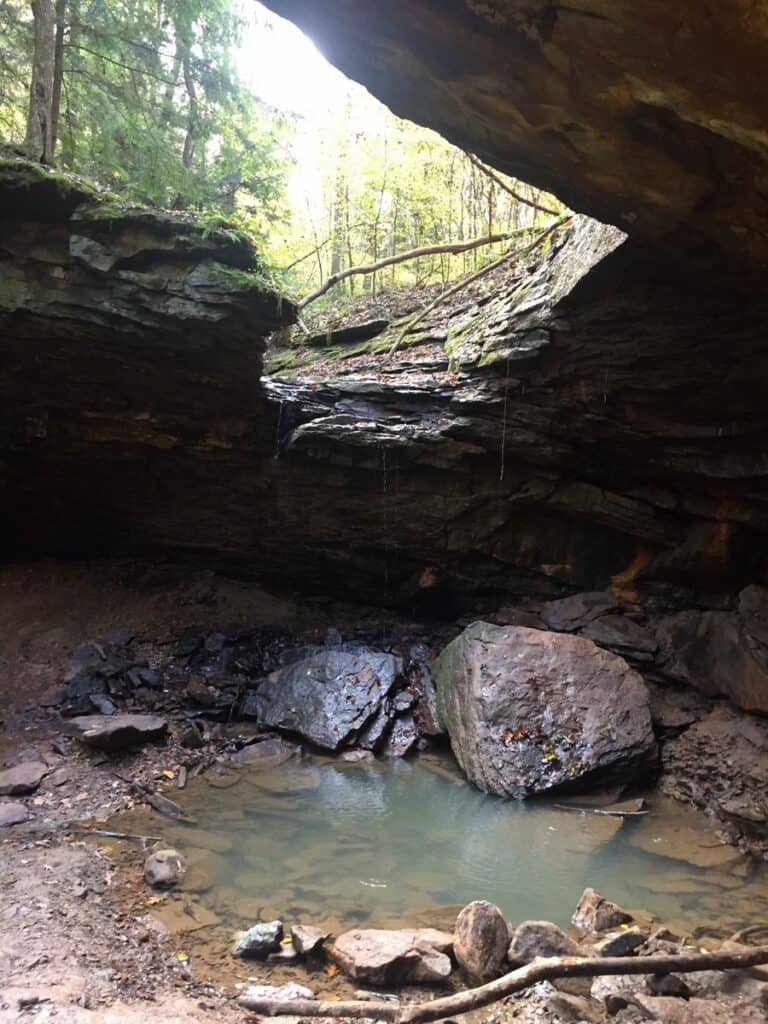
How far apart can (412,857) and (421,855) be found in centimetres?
9

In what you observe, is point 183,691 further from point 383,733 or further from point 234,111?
point 234,111

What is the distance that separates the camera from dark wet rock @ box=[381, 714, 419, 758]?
7.87 meters

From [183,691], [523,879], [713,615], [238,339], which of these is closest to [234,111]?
[238,339]

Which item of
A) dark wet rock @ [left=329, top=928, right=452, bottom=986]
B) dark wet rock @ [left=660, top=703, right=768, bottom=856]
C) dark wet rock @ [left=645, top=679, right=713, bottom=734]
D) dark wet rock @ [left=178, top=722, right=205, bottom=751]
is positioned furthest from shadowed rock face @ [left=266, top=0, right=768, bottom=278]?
dark wet rock @ [left=178, top=722, right=205, bottom=751]

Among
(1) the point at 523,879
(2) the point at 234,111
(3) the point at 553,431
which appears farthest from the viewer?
(2) the point at 234,111

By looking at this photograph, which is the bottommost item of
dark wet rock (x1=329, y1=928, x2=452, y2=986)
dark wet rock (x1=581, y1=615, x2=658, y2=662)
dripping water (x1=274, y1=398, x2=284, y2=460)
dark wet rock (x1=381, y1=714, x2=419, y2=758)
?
dark wet rock (x1=381, y1=714, x2=419, y2=758)

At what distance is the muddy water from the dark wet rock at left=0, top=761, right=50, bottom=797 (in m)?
0.97

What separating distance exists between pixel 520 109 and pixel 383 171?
11.8 metres

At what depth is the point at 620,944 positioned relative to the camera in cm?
396

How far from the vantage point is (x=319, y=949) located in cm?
392

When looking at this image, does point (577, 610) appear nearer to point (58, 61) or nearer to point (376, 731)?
point (376, 731)

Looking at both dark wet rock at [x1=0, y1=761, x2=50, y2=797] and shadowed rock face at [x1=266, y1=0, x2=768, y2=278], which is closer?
shadowed rock face at [x1=266, y1=0, x2=768, y2=278]

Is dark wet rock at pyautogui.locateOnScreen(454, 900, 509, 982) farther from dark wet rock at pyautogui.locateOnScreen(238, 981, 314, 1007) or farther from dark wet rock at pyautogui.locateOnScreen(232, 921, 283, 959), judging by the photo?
dark wet rock at pyautogui.locateOnScreen(232, 921, 283, 959)

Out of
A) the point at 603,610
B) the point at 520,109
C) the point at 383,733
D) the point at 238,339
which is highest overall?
the point at 520,109
